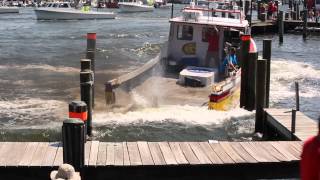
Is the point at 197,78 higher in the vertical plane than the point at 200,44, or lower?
lower

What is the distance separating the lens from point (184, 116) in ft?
46.9

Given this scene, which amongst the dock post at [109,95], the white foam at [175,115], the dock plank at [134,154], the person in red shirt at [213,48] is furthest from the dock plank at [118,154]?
the person in red shirt at [213,48]

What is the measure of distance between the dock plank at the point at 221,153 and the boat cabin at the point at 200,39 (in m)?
8.72

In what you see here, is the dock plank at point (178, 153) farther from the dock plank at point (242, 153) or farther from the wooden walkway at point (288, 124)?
the wooden walkway at point (288, 124)

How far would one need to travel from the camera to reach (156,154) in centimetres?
865

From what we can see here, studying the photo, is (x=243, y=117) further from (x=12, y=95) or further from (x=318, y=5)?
(x=318, y=5)

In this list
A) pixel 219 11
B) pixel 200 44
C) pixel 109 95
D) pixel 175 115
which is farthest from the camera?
pixel 219 11

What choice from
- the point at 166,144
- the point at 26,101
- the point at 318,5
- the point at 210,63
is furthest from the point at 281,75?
the point at 318,5

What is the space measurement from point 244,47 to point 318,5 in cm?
4052

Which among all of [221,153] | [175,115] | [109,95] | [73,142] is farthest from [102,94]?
[73,142]

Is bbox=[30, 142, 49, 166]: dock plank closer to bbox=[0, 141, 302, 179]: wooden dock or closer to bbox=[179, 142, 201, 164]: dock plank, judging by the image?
bbox=[0, 141, 302, 179]: wooden dock

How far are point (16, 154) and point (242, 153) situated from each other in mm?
3418

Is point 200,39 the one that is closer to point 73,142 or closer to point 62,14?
point 73,142

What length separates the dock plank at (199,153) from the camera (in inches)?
328
